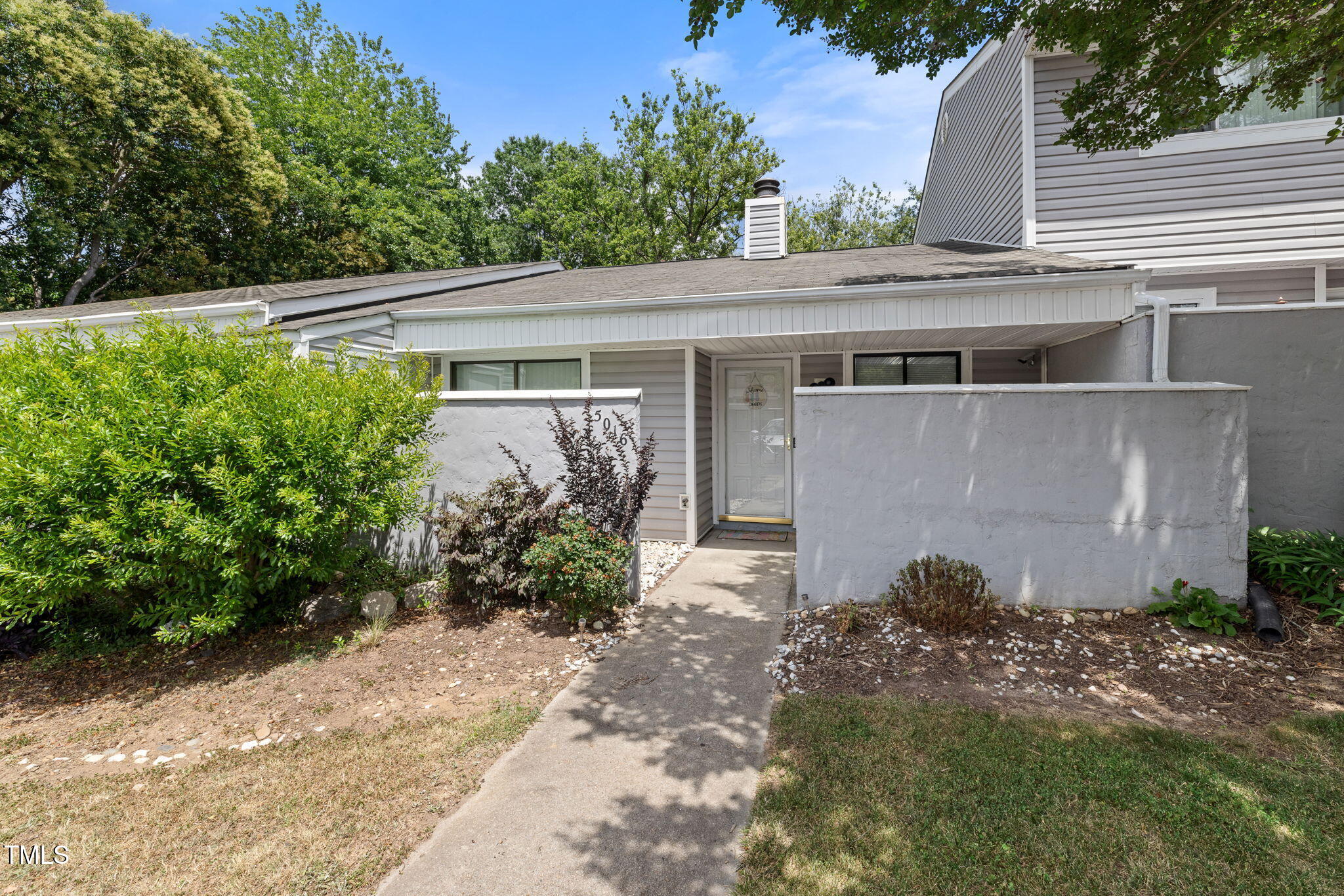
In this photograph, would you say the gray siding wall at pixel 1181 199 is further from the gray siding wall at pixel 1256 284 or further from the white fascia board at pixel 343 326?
the white fascia board at pixel 343 326

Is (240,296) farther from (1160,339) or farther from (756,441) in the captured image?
(1160,339)

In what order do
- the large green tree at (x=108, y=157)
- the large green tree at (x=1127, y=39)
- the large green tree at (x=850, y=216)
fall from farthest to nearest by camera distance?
the large green tree at (x=850, y=216) → the large green tree at (x=108, y=157) → the large green tree at (x=1127, y=39)

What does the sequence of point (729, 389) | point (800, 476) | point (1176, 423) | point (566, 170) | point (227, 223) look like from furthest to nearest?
point (566, 170)
point (227, 223)
point (729, 389)
point (800, 476)
point (1176, 423)

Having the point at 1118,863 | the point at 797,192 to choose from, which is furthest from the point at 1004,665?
the point at 797,192

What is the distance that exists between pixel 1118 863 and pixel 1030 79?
8705mm

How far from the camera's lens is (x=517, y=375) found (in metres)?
7.92

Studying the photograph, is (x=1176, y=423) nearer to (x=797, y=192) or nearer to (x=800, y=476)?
(x=800, y=476)

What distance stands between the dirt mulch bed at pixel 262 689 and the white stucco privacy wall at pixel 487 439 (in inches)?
40.2

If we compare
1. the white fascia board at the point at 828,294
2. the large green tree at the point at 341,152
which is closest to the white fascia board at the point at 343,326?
the white fascia board at the point at 828,294

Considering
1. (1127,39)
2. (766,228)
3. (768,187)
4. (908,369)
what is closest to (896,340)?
(908,369)

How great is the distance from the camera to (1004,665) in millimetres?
3793

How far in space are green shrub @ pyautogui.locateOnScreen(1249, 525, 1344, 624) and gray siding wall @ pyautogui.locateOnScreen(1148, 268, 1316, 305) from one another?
3690 millimetres

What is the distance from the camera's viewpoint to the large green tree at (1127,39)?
4.30 m

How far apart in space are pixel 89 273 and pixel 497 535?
19912mm
